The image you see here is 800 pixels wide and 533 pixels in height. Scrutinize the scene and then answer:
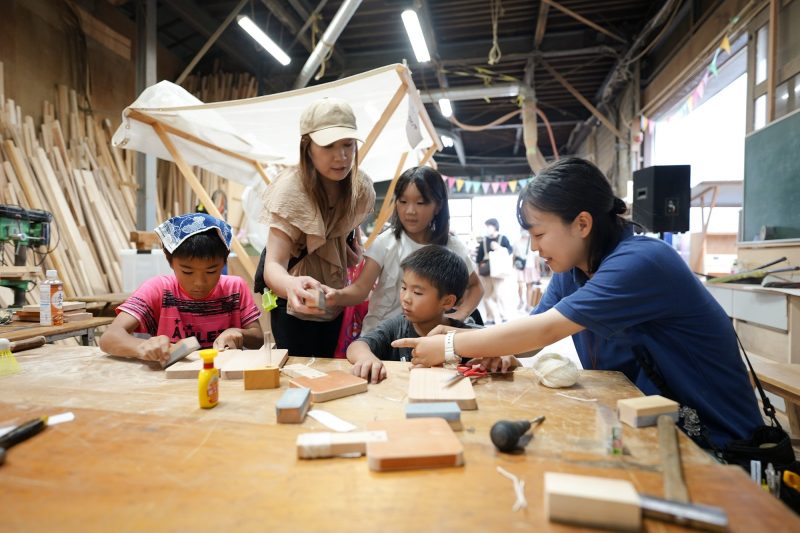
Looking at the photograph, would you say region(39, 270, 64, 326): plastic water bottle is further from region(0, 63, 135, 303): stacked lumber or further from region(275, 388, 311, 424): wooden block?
region(275, 388, 311, 424): wooden block

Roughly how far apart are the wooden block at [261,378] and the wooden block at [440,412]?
18.9 inches

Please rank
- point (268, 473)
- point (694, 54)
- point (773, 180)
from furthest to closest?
point (694, 54), point (773, 180), point (268, 473)

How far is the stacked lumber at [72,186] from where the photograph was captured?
4.52 m

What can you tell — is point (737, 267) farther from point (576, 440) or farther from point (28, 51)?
point (28, 51)

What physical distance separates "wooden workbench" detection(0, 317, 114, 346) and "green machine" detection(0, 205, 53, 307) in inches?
23.9

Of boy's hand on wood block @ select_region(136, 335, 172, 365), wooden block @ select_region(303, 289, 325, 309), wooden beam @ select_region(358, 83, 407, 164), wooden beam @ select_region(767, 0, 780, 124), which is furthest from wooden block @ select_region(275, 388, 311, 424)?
wooden beam @ select_region(767, 0, 780, 124)

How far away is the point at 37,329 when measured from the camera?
2430 mm

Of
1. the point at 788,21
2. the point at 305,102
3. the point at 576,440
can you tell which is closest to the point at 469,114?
the point at 788,21

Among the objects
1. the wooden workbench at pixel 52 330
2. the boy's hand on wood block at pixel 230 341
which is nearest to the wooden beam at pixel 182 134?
the wooden workbench at pixel 52 330

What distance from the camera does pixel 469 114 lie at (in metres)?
11.0

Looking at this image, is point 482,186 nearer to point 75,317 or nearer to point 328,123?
point 75,317

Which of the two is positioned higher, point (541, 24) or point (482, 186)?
point (541, 24)

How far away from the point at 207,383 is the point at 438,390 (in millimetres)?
594

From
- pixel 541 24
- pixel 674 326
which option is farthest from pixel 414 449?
pixel 541 24
